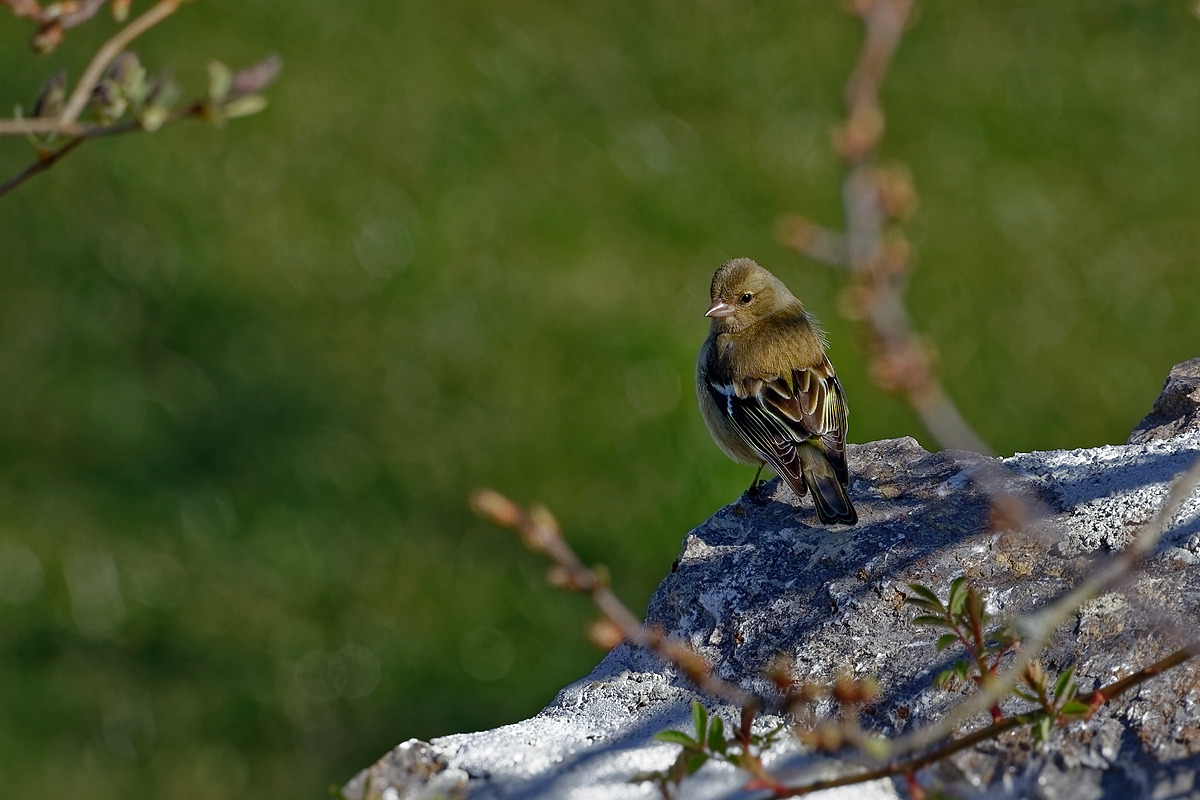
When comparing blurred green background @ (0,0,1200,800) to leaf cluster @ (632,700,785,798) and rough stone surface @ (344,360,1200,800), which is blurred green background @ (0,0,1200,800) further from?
leaf cluster @ (632,700,785,798)

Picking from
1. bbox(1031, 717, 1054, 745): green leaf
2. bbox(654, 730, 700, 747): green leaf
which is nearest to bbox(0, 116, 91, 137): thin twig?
bbox(654, 730, 700, 747): green leaf

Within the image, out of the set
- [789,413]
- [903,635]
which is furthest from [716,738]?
[789,413]

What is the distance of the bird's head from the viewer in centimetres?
461

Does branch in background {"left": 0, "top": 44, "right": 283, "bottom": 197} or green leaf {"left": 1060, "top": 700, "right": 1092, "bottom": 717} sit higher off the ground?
branch in background {"left": 0, "top": 44, "right": 283, "bottom": 197}

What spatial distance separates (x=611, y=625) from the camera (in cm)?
177

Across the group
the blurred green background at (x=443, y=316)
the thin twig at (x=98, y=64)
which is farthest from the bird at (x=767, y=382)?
the thin twig at (x=98, y=64)

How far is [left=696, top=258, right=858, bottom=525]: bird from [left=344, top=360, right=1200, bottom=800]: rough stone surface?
529 millimetres

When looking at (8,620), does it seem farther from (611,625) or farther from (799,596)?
(611,625)

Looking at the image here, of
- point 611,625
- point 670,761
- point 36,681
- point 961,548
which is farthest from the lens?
point 36,681

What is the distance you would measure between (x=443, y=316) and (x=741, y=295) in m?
1.86

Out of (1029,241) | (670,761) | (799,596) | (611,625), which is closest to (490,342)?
(1029,241)

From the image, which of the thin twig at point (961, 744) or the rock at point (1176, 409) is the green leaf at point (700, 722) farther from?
the rock at point (1176, 409)

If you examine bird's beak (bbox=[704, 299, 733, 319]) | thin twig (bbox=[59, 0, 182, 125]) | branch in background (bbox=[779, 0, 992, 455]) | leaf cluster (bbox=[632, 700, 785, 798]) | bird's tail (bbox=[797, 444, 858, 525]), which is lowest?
bird's tail (bbox=[797, 444, 858, 525])

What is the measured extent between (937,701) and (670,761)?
43 cm
